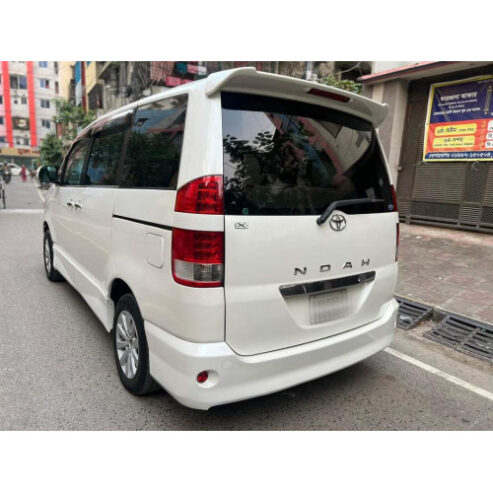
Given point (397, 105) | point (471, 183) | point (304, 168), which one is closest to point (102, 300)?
point (304, 168)

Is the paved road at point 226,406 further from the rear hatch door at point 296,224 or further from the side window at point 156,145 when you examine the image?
the side window at point 156,145

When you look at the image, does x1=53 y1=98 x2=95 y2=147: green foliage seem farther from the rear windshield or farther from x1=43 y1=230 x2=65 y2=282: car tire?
the rear windshield

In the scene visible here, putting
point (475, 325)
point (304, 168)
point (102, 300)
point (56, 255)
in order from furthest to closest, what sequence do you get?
point (56, 255) → point (475, 325) → point (102, 300) → point (304, 168)

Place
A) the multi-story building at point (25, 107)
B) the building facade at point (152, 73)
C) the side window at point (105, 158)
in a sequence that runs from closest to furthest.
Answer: the side window at point (105, 158)
the building facade at point (152, 73)
the multi-story building at point (25, 107)

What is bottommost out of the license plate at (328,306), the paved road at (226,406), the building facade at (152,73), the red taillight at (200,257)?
the paved road at (226,406)

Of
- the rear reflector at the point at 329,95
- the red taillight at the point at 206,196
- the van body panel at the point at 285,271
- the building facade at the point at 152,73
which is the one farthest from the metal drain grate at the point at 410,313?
the building facade at the point at 152,73

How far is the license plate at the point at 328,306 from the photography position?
7.86 feet

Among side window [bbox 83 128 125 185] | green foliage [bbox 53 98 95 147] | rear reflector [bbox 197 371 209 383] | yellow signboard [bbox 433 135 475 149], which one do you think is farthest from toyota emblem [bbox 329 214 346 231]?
green foliage [bbox 53 98 95 147]

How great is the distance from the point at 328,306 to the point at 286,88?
134 cm

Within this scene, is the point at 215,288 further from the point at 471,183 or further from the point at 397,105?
the point at 397,105

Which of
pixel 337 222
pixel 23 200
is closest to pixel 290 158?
pixel 337 222

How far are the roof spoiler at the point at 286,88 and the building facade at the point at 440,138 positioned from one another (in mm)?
5852

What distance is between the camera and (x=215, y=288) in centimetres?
204

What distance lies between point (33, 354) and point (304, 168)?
279 cm
